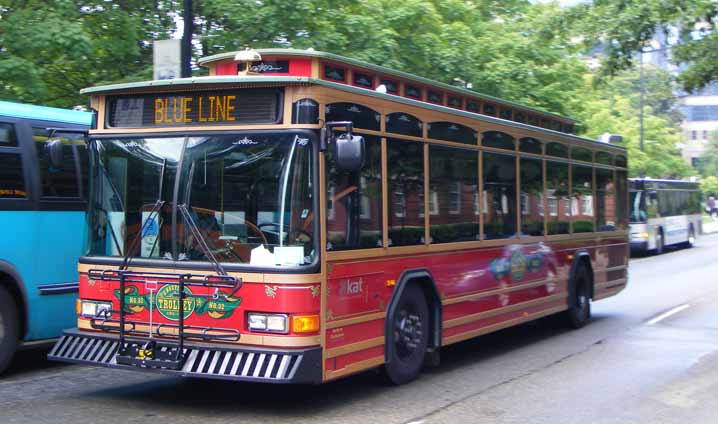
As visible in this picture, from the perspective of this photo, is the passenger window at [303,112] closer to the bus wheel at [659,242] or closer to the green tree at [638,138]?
the bus wheel at [659,242]

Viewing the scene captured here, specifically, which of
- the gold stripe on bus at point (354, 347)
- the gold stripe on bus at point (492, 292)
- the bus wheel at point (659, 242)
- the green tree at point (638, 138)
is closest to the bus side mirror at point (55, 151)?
the gold stripe on bus at point (354, 347)

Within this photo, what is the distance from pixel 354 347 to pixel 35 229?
3.88 metres

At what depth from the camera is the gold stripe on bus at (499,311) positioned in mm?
9672

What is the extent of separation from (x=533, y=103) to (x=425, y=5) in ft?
12.9

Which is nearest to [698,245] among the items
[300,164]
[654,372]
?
[654,372]

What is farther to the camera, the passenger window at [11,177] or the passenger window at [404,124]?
the passenger window at [11,177]

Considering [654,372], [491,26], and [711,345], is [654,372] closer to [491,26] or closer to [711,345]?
[711,345]

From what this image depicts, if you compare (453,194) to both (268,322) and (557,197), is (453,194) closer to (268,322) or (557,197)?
(268,322)

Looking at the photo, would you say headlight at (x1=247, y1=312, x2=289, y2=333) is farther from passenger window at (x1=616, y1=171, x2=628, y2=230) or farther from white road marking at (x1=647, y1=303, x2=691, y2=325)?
passenger window at (x1=616, y1=171, x2=628, y2=230)

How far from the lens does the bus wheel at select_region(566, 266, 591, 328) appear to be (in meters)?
13.4

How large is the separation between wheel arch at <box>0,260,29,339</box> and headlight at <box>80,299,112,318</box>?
1.48 m

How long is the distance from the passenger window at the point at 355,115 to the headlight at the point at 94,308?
2.56 metres

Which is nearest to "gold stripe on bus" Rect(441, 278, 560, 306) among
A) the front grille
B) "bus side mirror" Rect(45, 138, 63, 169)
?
the front grille

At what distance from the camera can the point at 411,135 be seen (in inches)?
348
